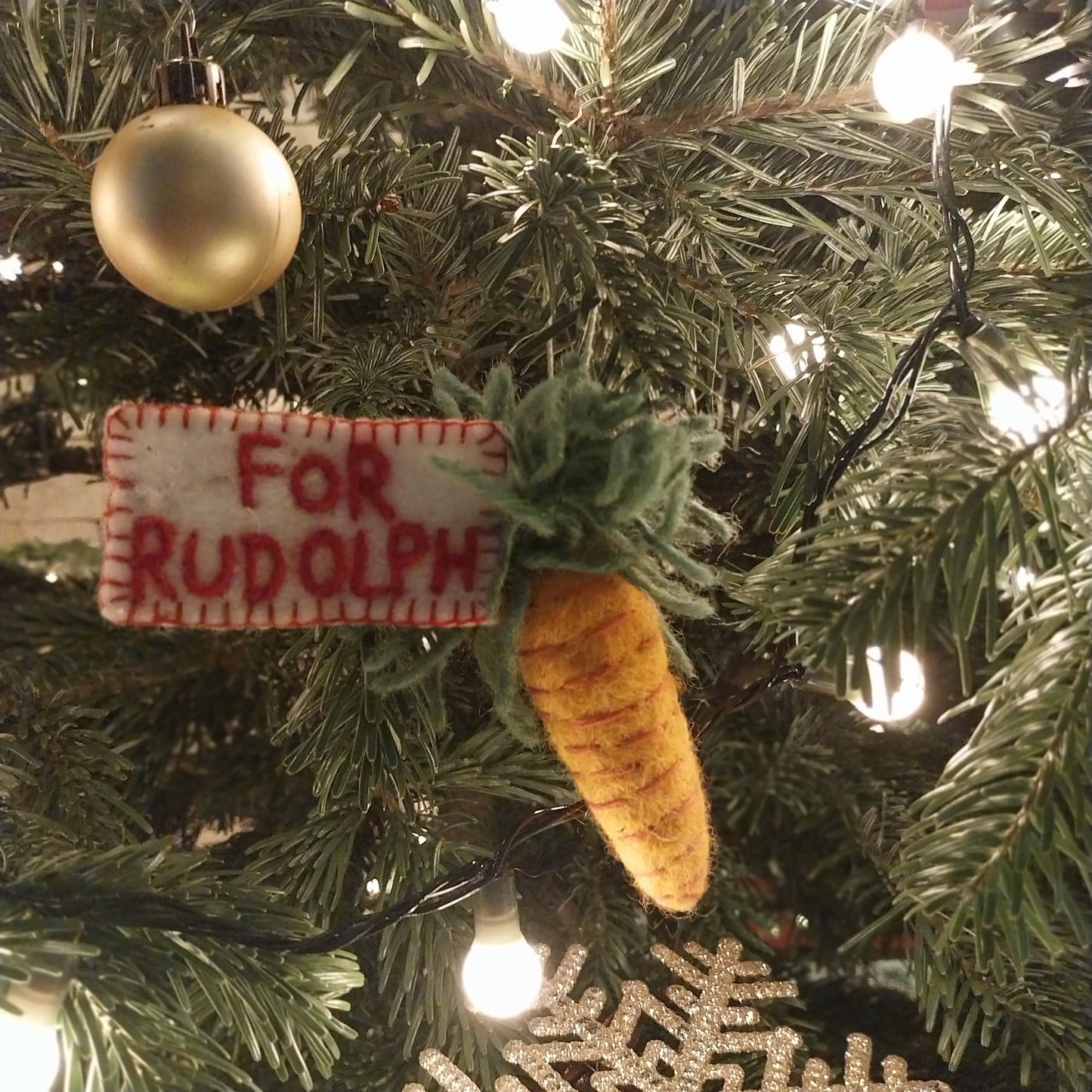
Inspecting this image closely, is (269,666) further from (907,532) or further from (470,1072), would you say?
(907,532)

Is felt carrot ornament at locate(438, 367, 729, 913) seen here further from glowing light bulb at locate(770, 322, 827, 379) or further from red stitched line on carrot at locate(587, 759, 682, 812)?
glowing light bulb at locate(770, 322, 827, 379)

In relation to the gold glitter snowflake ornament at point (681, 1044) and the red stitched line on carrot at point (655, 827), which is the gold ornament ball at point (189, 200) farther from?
the gold glitter snowflake ornament at point (681, 1044)

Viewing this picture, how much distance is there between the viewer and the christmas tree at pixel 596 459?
32 cm

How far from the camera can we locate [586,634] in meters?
0.33

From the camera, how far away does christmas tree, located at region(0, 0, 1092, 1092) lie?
325mm

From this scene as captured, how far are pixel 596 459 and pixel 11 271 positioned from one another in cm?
50

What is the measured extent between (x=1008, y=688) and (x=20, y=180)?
1.74 feet

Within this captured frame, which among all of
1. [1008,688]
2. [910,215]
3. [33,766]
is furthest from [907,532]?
[33,766]

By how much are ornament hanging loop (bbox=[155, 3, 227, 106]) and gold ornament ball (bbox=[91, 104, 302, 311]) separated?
0.03 feet

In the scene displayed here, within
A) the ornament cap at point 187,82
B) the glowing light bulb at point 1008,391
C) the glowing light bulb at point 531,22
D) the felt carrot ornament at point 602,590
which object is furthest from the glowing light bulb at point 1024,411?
the ornament cap at point 187,82

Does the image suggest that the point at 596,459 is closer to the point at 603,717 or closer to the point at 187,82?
the point at 603,717

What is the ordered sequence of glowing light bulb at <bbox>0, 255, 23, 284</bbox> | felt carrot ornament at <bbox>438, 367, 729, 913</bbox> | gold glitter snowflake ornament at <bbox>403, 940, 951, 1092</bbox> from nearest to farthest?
1. felt carrot ornament at <bbox>438, 367, 729, 913</bbox>
2. gold glitter snowflake ornament at <bbox>403, 940, 951, 1092</bbox>
3. glowing light bulb at <bbox>0, 255, 23, 284</bbox>

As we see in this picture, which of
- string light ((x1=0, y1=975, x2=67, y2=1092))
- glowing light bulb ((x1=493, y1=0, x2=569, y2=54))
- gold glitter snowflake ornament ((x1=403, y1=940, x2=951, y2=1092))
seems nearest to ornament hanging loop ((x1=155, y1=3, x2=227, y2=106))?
glowing light bulb ((x1=493, y1=0, x2=569, y2=54))

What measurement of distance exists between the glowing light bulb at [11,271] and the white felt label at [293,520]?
36 cm
